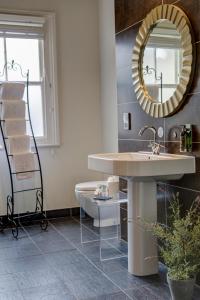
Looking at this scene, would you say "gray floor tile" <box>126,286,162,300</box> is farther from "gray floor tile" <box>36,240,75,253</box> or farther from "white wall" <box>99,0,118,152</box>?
"white wall" <box>99,0,118,152</box>

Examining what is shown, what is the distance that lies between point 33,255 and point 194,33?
7.28 ft

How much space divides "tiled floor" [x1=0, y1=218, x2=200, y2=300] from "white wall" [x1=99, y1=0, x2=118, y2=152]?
1260 mm

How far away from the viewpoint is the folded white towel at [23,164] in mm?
3926

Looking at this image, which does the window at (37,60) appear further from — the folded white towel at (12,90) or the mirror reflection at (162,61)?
the mirror reflection at (162,61)

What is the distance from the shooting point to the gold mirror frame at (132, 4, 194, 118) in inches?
98.0

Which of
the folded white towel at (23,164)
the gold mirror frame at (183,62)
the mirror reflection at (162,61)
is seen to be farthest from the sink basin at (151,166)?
the folded white towel at (23,164)

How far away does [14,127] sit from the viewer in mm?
3973

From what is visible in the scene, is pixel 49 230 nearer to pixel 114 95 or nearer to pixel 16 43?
pixel 114 95

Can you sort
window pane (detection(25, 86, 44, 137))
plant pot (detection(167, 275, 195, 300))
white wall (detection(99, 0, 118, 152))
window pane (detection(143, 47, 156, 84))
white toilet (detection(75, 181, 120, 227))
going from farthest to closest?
window pane (detection(25, 86, 44, 137)) → white wall (detection(99, 0, 118, 152)) → white toilet (detection(75, 181, 120, 227)) → window pane (detection(143, 47, 156, 84)) → plant pot (detection(167, 275, 195, 300))

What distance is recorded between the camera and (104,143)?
14.9ft

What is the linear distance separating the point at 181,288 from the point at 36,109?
2.81 metres

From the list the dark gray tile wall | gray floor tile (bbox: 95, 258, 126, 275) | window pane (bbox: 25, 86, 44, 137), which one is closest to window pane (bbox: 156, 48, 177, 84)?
the dark gray tile wall

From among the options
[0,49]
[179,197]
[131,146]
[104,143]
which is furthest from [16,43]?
[179,197]

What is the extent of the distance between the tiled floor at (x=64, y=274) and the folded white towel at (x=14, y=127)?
111 centimetres
